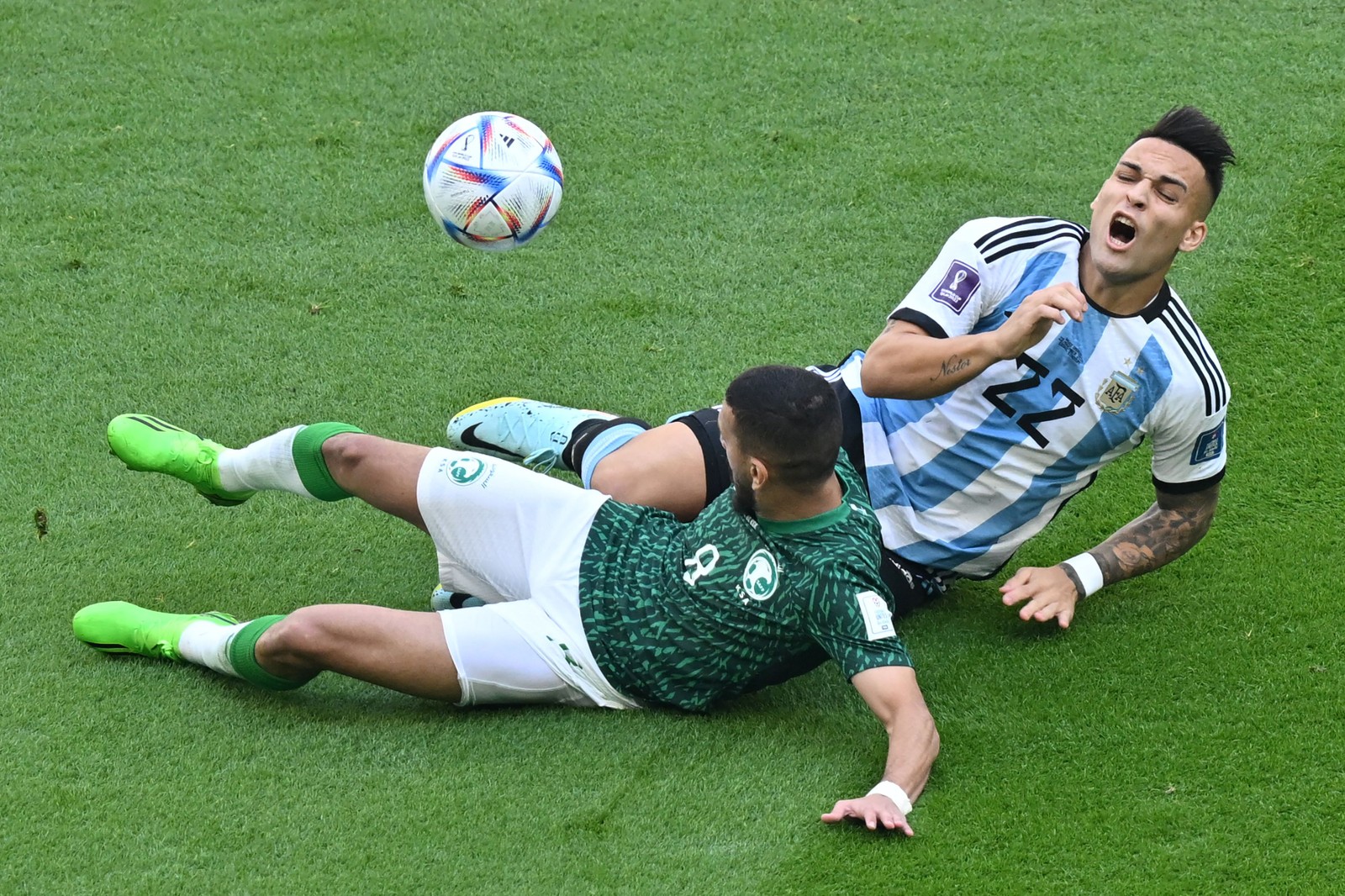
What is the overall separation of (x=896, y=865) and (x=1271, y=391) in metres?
2.66

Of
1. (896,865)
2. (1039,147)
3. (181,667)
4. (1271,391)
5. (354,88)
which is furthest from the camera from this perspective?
(354,88)

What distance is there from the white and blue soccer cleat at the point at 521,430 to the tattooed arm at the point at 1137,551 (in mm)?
1353

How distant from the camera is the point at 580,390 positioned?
17.4ft

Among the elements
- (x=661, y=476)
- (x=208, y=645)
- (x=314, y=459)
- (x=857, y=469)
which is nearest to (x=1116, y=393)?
(x=857, y=469)

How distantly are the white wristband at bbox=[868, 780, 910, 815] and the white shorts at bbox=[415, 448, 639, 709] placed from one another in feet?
2.37

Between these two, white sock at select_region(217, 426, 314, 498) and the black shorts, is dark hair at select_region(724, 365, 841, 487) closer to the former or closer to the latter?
the black shorts

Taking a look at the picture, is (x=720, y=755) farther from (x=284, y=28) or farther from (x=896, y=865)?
(x=284, y=28)

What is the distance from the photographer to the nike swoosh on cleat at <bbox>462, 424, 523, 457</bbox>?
473cm

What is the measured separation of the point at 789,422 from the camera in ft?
11.1

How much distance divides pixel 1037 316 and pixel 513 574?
1.47 metres

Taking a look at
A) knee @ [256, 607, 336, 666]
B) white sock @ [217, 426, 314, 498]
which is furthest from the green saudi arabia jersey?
white sock @ [217, 426, 314, 498]

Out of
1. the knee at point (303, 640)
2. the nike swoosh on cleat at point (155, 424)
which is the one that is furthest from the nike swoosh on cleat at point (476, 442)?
the knee at point (303, 640)

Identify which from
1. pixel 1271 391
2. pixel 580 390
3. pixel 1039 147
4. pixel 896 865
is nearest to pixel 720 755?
pixel 896 865

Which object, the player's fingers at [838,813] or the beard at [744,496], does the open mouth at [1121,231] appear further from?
the player's fingers at [838,813]
